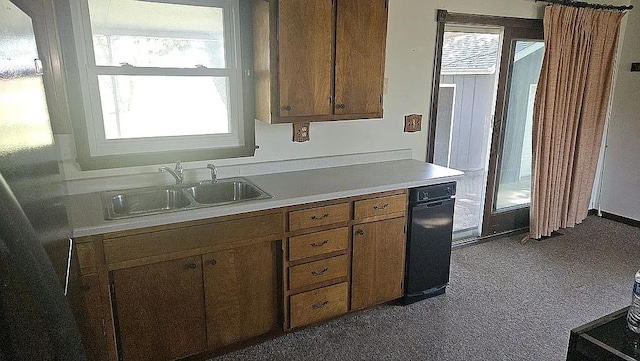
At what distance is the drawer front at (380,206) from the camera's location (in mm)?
2553

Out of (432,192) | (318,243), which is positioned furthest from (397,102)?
(318,243)

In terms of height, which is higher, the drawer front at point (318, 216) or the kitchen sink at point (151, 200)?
the kitchen sink at point (151, 200)


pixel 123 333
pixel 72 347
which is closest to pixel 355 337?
pixel 123 333

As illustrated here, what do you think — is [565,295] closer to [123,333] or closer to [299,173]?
[299,173]

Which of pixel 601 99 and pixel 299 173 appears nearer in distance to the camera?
pixel 299 173

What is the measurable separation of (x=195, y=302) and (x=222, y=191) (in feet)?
2.27

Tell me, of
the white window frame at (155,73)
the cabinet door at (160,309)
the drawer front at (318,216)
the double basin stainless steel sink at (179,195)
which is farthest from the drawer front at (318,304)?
the white window frame at (155,73)

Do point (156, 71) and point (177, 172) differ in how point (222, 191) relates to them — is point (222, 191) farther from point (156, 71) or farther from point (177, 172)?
point (156, 71)

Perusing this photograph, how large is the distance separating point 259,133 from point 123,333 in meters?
1.39

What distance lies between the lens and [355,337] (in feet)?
8.40

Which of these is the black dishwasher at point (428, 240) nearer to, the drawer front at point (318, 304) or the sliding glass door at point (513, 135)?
the drawer front at point (318, 304)

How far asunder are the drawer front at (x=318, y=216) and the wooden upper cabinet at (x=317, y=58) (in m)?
0.56

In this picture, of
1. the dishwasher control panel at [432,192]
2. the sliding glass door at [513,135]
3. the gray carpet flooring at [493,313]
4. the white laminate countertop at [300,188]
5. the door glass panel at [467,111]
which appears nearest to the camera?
the white laminate countertop at [300,188]

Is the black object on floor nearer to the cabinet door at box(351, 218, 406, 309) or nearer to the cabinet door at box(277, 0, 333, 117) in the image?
the cabinet door at box(351, 218, 406, 309)
